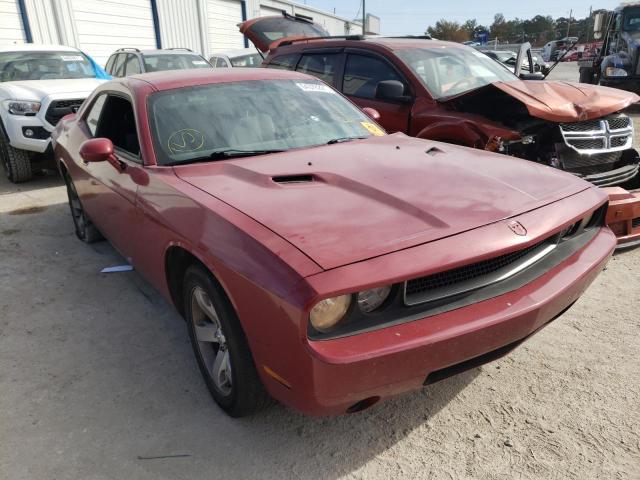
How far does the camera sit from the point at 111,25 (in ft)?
49.4

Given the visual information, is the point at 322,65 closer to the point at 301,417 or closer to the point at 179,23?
the point at 301,417

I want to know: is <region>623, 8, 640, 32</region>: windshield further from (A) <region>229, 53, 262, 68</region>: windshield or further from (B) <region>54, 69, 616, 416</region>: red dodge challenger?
(B) <region>54, 69, 616, 416</region>: red dodge challenger

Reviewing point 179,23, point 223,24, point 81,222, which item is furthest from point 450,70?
point 223,24

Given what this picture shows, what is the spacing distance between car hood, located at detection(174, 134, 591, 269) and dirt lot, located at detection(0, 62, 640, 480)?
36.6 inches

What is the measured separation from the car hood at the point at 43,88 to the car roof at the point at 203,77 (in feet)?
13.3

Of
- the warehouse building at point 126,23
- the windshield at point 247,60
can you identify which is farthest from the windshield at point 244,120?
the warehouse building at point 126,23

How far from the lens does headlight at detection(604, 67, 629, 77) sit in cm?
1209

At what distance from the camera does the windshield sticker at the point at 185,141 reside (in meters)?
2.82

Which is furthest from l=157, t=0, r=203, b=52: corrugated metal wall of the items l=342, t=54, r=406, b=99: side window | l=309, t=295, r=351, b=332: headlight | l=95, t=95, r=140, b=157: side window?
l=309, t=295, r=351, b=332: headlight

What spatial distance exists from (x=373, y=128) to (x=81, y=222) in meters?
2.93

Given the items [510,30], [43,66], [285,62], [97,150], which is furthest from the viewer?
[510,30]

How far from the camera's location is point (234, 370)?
2102 millimetres

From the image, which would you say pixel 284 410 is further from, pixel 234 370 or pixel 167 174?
pixel 167 174

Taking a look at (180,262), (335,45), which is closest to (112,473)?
(180,262)
